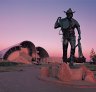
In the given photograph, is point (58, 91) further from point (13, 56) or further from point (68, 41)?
point (13, 56)

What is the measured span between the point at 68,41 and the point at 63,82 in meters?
4.15

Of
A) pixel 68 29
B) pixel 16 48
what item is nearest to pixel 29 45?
pixel 16 48

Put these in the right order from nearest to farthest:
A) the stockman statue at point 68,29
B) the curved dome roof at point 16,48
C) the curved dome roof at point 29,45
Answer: the stockman statue at point 68,29 → the curved dome roof at point 16,48 → the curved dome roof at point 29,45

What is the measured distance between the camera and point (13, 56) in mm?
83312

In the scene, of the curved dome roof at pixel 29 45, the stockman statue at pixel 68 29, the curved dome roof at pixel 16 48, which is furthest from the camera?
the curved dome roof at pixel 29 45

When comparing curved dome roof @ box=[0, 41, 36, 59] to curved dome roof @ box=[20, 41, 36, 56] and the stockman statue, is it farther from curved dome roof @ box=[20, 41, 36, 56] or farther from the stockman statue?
the stockman statue

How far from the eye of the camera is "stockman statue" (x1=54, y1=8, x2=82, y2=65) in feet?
49.5

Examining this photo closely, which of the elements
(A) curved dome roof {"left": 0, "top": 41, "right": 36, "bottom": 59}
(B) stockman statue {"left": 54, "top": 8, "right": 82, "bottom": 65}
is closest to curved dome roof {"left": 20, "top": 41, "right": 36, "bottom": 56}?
(A) curved dome roof {"left": 0, "top": 41, "right": 36, "bottom": 59}

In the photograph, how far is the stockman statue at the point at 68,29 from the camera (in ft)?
49.5

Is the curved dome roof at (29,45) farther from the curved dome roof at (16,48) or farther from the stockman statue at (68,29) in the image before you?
the stockman statue at (68,29)

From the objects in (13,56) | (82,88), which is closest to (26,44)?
(13,56)

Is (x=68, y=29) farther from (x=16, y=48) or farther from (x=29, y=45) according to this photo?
(x=29, y=45)

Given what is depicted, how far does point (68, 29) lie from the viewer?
1525cm

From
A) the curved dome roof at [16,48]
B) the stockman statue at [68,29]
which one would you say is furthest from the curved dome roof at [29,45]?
the stockman statue at [68,29]
